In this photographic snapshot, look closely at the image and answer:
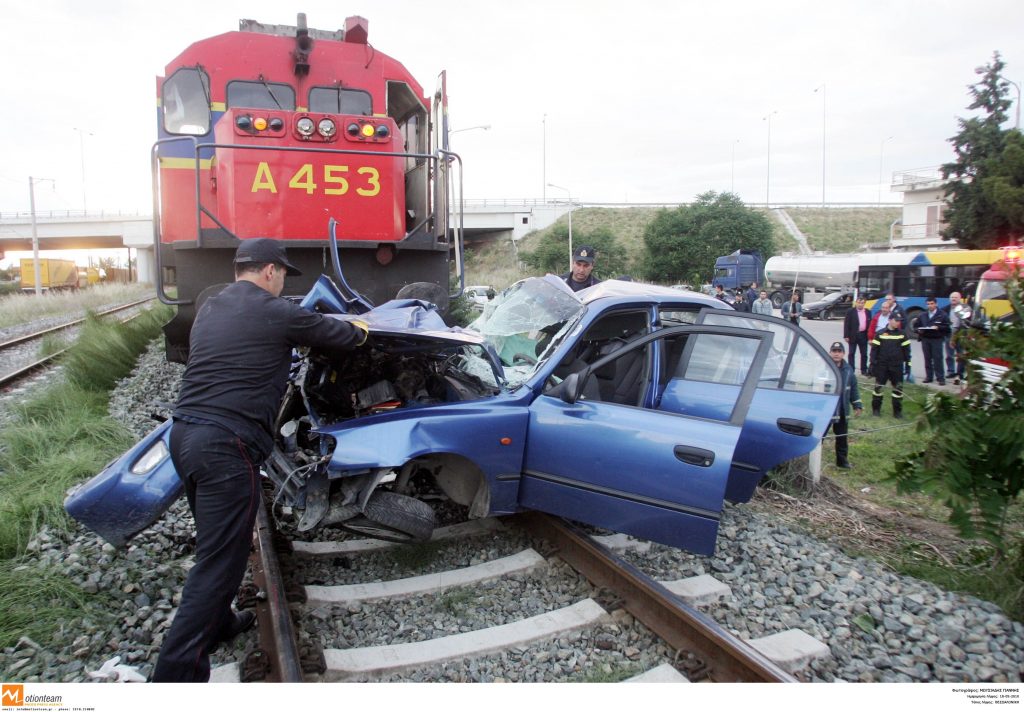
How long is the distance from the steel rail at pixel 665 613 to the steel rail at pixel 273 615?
1699 mm

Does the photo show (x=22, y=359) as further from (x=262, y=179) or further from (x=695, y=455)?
(x=695, y=455)

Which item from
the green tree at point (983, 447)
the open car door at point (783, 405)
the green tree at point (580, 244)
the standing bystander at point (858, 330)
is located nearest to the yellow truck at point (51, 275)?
the green tree at point (580, 244)

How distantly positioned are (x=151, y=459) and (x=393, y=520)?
146cm

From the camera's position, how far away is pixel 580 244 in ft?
157

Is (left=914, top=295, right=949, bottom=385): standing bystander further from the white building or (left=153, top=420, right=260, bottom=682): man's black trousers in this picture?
the white building

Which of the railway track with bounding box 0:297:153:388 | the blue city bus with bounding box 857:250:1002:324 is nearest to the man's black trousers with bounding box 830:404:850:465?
the railway track with bounding box 0:297:153:388

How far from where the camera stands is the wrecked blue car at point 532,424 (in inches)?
150

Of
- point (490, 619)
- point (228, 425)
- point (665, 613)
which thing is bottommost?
A: point (490, 619)

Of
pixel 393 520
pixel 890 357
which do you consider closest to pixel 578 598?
pixel 393 520

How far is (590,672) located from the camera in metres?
3.26

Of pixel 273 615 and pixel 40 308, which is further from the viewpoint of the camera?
pixel 40 308

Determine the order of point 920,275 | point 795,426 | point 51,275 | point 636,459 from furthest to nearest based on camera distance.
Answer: point 51,275 → point 920,275 → point 795,426 → point 636,459

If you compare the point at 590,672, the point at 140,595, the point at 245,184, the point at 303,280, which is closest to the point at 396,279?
the point at 303,280
